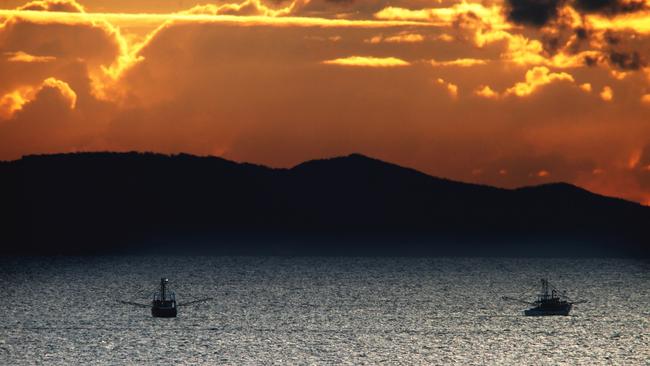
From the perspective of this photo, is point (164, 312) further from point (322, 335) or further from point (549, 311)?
point (549, 311)

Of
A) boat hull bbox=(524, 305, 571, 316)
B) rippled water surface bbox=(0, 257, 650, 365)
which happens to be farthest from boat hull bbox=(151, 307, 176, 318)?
boat hull bbox=(524, 305, 571, 316)

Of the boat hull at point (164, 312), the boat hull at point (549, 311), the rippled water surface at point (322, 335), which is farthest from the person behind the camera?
the boat hull at point (549, 311)

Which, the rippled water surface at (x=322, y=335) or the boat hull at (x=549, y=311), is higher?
the boat hull at (x=549, y=311)

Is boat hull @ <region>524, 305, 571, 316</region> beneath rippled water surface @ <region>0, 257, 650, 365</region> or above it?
above

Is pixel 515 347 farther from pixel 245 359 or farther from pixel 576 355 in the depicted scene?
pixel 245 359

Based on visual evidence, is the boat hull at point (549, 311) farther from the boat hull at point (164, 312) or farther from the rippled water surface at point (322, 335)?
the boat hull at point (164, 312)

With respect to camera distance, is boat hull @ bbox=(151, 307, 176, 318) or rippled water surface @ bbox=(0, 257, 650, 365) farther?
boat hull @ bbox=(151, 307, 176, 318)

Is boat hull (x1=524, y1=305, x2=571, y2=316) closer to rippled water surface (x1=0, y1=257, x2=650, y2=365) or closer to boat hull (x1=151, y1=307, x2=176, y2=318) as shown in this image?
rippled water surface (x1=0, y1=257, x2=650, y2=365)

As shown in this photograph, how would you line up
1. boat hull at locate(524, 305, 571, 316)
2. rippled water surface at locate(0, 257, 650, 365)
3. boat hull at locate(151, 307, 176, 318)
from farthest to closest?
1. boat hull at locate(524, 305, 571, 316)
2. boat hull at locate(151, 307, 176, 318)
3. rippled water surface at locate(0, 257, 650, 365)

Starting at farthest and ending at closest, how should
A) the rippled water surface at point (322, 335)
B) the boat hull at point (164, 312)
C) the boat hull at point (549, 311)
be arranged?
the boat hull at point (549, 311) < the boat hull at point (164, 312) < the rippled water surface at point (322, 335)

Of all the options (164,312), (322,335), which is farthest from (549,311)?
(164,312)

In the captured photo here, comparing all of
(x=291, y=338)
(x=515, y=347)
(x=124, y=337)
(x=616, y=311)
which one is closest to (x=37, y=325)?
(x=124, y=337)

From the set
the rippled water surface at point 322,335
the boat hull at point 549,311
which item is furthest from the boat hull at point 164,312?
the boat hull at point 549,311

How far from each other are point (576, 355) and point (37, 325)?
238 feet
